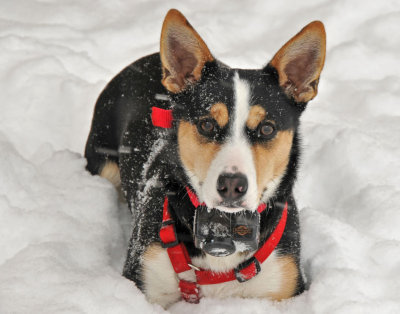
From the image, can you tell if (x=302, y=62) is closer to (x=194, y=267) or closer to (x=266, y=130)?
(x=266, y=130)

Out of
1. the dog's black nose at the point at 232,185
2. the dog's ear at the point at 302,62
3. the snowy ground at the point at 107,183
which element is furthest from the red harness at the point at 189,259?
the dog's ear at the point at 302,62

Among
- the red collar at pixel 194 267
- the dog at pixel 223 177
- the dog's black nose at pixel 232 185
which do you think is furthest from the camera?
the red collar at pixel 194 267

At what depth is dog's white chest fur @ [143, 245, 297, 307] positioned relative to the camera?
9.38 feet

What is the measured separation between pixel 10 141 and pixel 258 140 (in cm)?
238

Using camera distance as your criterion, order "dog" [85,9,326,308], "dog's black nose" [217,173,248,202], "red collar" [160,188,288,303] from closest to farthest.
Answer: "dog's black nose" [217,173,248,202], "dog" [85,9,326,308], "red collar" [160,188,288,303]

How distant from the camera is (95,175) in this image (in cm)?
399

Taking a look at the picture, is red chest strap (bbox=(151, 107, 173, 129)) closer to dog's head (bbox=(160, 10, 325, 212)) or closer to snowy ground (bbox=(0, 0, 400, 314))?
dog's head (bbox=(160, 10, 325, 212))

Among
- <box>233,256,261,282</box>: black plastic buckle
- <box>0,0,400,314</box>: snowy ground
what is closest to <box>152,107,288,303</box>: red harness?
<box>233,256,261,282</box>: black plastic buckle

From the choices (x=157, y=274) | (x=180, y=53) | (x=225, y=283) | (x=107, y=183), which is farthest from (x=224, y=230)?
(x=107, y=183)

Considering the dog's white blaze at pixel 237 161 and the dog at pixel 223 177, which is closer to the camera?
the dog's white blaze at pixel 237 161

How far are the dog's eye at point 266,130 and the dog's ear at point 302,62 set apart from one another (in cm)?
30

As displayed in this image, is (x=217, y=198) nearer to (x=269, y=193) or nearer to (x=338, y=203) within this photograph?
(x=269, y=193)

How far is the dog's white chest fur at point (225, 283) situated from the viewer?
2.86 metres

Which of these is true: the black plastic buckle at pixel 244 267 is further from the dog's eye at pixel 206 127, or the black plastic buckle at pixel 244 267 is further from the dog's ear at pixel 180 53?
the dog's ear at pixel 180 53
